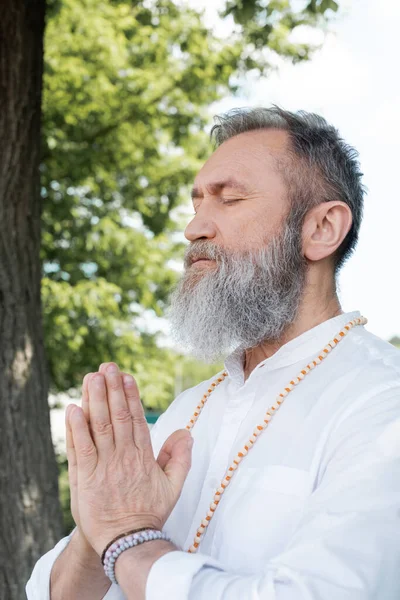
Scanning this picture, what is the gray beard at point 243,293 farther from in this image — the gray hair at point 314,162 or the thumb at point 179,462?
the thumb at point 179,462

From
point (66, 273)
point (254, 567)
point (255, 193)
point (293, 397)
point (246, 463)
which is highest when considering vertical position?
point (66, 273)

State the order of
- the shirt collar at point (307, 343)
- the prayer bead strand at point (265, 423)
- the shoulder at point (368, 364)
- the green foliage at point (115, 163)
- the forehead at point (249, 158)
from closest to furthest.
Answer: the shoulder at point (368, 364) < the prayer bead strand at point (265, 423) < the shirt collar at point (307, 343) < the forehead at point (249, 158) < the green foliage at point (115, 163)

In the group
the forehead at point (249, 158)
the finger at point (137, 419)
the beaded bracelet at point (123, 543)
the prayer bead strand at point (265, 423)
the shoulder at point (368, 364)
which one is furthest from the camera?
the forehead at point (249, 158)

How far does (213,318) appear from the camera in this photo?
239cm

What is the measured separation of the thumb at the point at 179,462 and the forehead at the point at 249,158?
2.75 feet

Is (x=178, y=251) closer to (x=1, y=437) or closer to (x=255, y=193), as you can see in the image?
(x=1, y=437)

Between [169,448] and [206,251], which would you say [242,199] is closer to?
[206,251]

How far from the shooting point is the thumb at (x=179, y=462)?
6.01ft

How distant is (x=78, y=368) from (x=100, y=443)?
8689 mm

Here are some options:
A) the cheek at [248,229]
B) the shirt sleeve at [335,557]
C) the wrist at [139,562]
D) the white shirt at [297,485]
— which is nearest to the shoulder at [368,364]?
the white shirt at [297,485]

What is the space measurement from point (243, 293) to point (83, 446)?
0.79 meters

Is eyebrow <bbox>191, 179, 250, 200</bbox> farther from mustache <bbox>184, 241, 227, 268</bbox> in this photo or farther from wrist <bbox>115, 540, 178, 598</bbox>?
wrist <bbox>115, 540, 178, 598</bbox>

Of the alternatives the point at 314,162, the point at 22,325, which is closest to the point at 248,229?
the point at 314,162

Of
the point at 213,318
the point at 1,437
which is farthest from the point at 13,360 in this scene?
the point at 213,318
